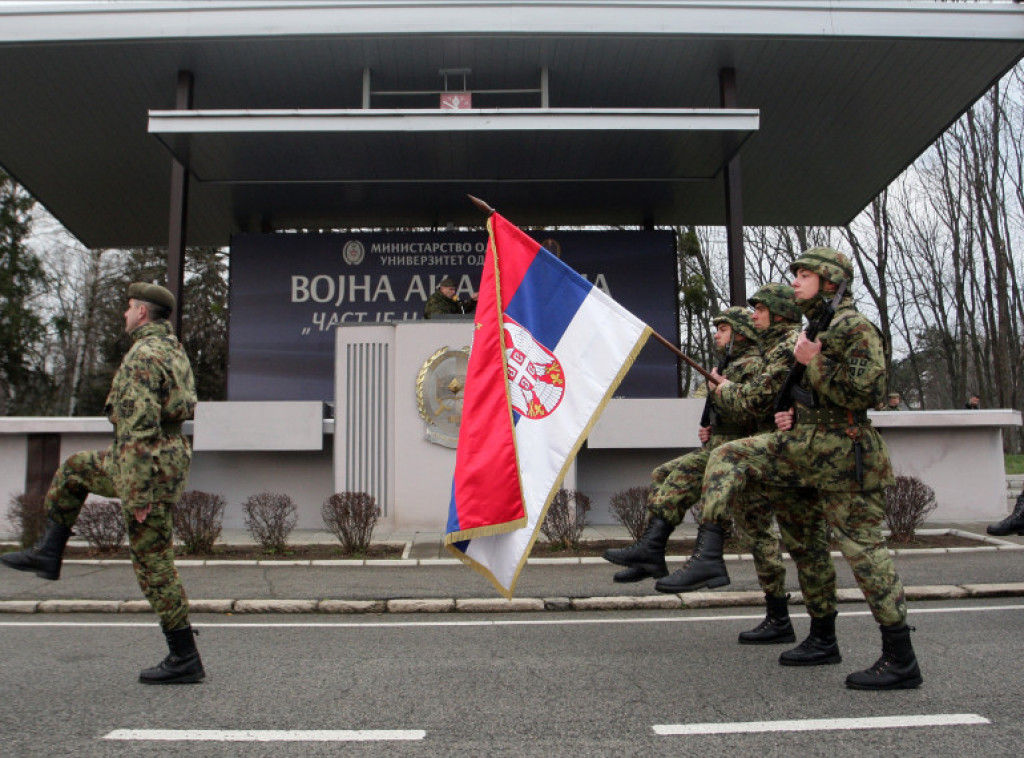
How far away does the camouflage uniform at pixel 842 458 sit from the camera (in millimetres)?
4566

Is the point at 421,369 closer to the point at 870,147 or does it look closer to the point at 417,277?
the point at 417,277

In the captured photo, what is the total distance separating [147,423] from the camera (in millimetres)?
4781

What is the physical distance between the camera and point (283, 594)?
25.6 ft

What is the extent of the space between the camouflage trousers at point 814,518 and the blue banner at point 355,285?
12359 mm

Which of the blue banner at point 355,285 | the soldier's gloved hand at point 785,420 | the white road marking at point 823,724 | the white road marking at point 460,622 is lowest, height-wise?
the white road marking at point 823,724

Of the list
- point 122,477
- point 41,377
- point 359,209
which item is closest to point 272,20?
point 359,209

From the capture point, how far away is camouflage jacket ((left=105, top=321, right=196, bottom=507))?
4750mm

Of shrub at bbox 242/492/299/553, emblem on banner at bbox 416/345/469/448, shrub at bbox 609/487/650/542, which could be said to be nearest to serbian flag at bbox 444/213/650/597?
shrub at bbox 609/487/650/542

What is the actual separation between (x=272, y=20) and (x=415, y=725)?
35.5 ft

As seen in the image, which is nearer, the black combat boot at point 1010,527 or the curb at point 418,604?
the black combat boot at point 1010,527

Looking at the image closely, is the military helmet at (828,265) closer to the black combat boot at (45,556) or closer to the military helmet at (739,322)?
the military helmet at (739,322)


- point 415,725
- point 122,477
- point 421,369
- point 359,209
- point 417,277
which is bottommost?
point 415,725

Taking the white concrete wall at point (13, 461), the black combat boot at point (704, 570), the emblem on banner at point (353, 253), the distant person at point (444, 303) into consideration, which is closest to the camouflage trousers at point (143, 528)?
the black combat boot at point (704, 570)

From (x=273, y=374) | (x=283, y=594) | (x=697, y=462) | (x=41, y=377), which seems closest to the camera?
(x=697, y=462)
